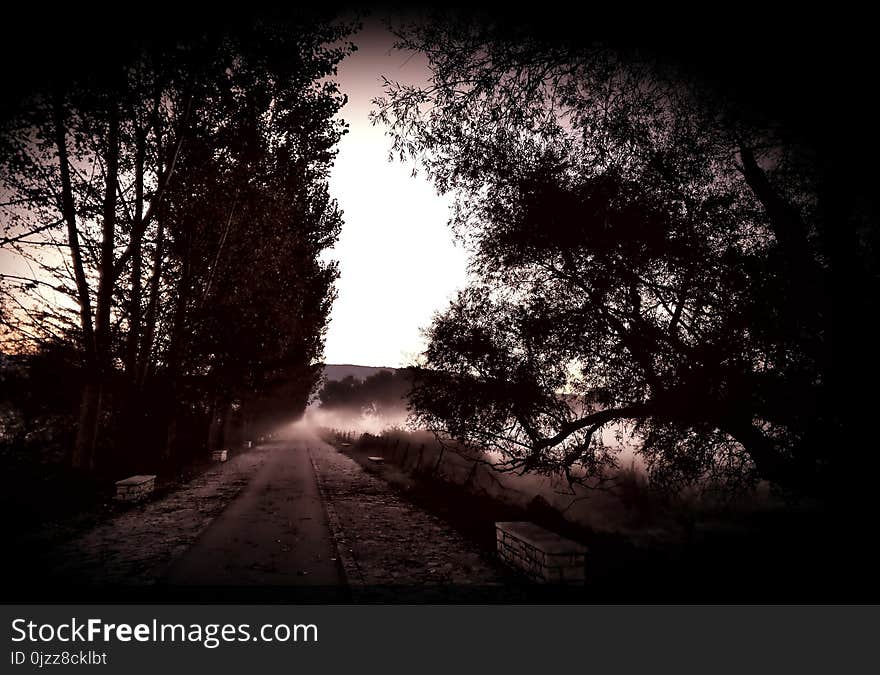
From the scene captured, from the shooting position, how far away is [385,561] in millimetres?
6969

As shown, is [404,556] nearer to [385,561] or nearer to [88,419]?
[385,561]

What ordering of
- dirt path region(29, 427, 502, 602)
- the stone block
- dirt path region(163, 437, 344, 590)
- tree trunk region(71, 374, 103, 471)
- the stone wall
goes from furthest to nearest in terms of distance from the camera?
1. tree trunk region(71, 374, 103, 471)
2. the stone block
3. dirt path region(163, 437, 344, 590)
4. dirt path region(29, 427, 502, 602)
5. the stone wall

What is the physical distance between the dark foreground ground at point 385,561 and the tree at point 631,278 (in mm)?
1239

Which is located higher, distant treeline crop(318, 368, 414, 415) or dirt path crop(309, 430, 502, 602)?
distant treeline crop(318, 368, 414, 415)

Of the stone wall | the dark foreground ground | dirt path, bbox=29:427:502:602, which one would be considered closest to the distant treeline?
dirt path, bbox=29:427:502:602

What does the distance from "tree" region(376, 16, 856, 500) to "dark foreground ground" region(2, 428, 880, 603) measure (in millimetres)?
1239

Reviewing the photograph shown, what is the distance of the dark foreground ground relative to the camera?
527 centimetres

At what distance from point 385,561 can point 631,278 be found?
637 centimetres

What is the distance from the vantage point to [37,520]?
831cm

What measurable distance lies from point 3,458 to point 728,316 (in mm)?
15886

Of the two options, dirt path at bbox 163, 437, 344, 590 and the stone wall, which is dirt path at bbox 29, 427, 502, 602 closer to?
dirt path at bbox 163, 437, 344, 590

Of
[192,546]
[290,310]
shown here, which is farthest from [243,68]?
[192,546]

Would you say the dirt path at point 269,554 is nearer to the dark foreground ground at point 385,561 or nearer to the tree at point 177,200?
the dark foreground ground at point 385,561
